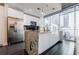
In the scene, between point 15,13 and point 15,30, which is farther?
point 15,30

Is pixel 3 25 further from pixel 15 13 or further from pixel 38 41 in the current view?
pixel 38 41

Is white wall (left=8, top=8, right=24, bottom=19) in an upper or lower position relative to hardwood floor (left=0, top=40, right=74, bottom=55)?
upper

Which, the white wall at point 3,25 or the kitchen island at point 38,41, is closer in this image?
the white wall at point 3,25

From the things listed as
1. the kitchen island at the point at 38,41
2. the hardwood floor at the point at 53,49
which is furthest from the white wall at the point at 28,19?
the hardwood floor at the point at 53,49

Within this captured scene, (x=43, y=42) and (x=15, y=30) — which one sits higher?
(x=15, y=30)

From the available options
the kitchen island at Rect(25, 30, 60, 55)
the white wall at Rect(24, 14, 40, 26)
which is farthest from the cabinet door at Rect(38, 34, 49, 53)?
the white wall at Rect(24, 14, 40, 26)

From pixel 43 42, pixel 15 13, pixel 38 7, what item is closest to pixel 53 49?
pixel 43 42

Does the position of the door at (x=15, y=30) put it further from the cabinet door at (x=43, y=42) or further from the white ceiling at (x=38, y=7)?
the cabinet door at (x=43, y=42)

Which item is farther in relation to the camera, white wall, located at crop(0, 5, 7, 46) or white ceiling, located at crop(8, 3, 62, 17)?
white ceiling, located at crop(8, 3, 62, 17)

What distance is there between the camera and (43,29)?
92.8 inches

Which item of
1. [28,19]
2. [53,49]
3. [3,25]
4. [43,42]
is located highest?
[28,19]

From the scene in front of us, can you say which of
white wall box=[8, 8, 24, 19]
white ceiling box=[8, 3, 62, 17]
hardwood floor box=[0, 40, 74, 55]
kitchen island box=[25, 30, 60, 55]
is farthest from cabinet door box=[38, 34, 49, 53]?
white wall box=[8, 8, 24, 19]

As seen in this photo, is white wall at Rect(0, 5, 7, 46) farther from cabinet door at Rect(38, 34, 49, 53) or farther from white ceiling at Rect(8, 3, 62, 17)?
cabinet door at Rect(38, 34, 49, 53)

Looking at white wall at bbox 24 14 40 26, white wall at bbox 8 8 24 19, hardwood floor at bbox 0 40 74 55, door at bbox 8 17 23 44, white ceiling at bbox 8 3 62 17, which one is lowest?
hardwood floor at bbox 0 40 74 55
